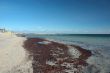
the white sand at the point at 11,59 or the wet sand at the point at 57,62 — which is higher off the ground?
the white sand at the point at 11,59

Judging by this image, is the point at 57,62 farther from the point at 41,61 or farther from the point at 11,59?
the point at 11,59

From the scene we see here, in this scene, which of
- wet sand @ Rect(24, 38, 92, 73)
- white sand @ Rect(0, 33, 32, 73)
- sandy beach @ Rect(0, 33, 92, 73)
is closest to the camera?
white sand @ Rect(0, 33, 32, 73)

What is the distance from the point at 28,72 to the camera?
43.2ft

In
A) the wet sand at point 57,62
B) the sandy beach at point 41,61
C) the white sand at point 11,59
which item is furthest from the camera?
the wet sand at point 57,62

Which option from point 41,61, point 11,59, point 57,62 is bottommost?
point 57,62

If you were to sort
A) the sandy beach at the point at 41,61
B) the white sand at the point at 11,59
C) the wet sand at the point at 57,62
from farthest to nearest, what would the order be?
the wet sand at the point at 57,62 < the sandy beach at the point at 41,61 < the white sand at the point at 11,59

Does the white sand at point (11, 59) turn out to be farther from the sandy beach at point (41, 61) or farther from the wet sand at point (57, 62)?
the wet sand at point (57, 62)

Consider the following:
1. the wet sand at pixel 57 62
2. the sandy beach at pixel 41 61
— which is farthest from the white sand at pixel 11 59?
the wet sand at pixel 57 62

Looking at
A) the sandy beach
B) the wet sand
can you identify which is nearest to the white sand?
the sandy beach

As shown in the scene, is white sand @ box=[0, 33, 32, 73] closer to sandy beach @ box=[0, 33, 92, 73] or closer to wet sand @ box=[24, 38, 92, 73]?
sandy beach @ box=[0, 33, 92, 73]

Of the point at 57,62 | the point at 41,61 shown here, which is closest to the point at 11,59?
the point at 41,61

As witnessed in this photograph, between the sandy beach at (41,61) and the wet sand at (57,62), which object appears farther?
the wet sand at (57,62)

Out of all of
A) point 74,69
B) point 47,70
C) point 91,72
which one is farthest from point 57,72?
point 91,72

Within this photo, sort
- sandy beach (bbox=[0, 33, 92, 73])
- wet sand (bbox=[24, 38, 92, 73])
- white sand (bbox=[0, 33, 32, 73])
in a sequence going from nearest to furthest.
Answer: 1. white sand (bbox=[0, 33, 32, 73])
2. sandy beach (bbox=[0, 33, 92, 73])
3. wet sand (bbox=[24, 38, 92, 73])
